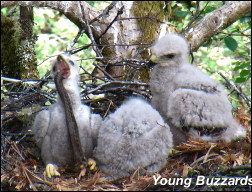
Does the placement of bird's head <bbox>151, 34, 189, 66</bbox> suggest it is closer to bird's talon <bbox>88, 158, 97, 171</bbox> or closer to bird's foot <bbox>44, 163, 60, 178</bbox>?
bird's talon <bbox>88, 158, 97, 171</bbox>

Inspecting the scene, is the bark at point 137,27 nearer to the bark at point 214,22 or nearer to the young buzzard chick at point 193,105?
the bark at point 214,22

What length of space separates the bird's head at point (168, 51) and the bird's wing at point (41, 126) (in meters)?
1.31

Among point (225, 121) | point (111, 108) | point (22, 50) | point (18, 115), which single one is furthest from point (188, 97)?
point (22, 50)

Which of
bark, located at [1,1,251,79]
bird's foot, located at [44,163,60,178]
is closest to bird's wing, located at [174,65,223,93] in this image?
bark, located at [1,1,251,79]

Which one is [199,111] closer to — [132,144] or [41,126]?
[132,144]

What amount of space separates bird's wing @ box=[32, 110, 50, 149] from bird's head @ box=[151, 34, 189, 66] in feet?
4.30

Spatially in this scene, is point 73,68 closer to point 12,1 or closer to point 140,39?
point 12,1

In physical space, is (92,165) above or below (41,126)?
below

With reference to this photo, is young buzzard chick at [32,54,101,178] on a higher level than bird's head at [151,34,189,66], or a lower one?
lower

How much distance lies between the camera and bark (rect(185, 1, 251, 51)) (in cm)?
547

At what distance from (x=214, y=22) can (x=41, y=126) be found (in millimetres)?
2815

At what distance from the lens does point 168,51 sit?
4.38 metres

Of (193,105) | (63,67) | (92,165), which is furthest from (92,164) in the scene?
(193,105)

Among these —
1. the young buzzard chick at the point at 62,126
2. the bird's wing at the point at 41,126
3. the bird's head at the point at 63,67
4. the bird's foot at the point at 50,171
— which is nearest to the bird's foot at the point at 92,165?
the young buzzard chick at the point at 62,126
